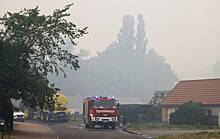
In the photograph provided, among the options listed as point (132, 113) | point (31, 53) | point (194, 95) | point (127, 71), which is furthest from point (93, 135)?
point (127, 71)

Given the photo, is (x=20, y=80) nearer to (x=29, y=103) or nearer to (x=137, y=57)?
(x=29, y=103)

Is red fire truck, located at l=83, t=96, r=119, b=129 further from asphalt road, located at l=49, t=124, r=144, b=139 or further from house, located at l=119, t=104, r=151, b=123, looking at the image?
house, located at l=119, t=104, r=151, b=123

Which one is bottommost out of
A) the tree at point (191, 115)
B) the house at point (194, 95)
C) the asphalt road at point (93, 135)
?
the asphalt road at point (93, 135)

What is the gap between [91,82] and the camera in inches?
6058

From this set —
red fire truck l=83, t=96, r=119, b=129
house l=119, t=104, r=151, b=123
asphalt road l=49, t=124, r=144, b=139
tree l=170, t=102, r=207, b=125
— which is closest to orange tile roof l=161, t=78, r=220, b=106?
house l=119, t=104, r=151, b=123

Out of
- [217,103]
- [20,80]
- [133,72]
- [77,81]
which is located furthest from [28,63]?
[133,72]

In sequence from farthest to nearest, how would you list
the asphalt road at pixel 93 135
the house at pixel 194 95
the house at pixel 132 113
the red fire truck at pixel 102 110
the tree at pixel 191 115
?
the house at pixel 132 113 → the house at pixel 194 95 → the tree at pixel 191 115 → the red fire truck at pixel 102 110 → the asphalt road at pixel 93 135

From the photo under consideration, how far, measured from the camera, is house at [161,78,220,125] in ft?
227

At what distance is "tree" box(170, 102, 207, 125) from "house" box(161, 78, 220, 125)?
420cm

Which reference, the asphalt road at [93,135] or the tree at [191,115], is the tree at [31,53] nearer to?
the asphalt road at [93,135]

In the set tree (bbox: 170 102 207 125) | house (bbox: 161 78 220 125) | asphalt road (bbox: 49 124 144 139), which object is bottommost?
asphalt road (bbox: 49 124 144 139)

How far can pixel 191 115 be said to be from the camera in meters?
62.9

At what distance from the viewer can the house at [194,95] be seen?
69.1m

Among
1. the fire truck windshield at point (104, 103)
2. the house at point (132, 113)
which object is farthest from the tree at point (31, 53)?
the house at point (132, 113)
